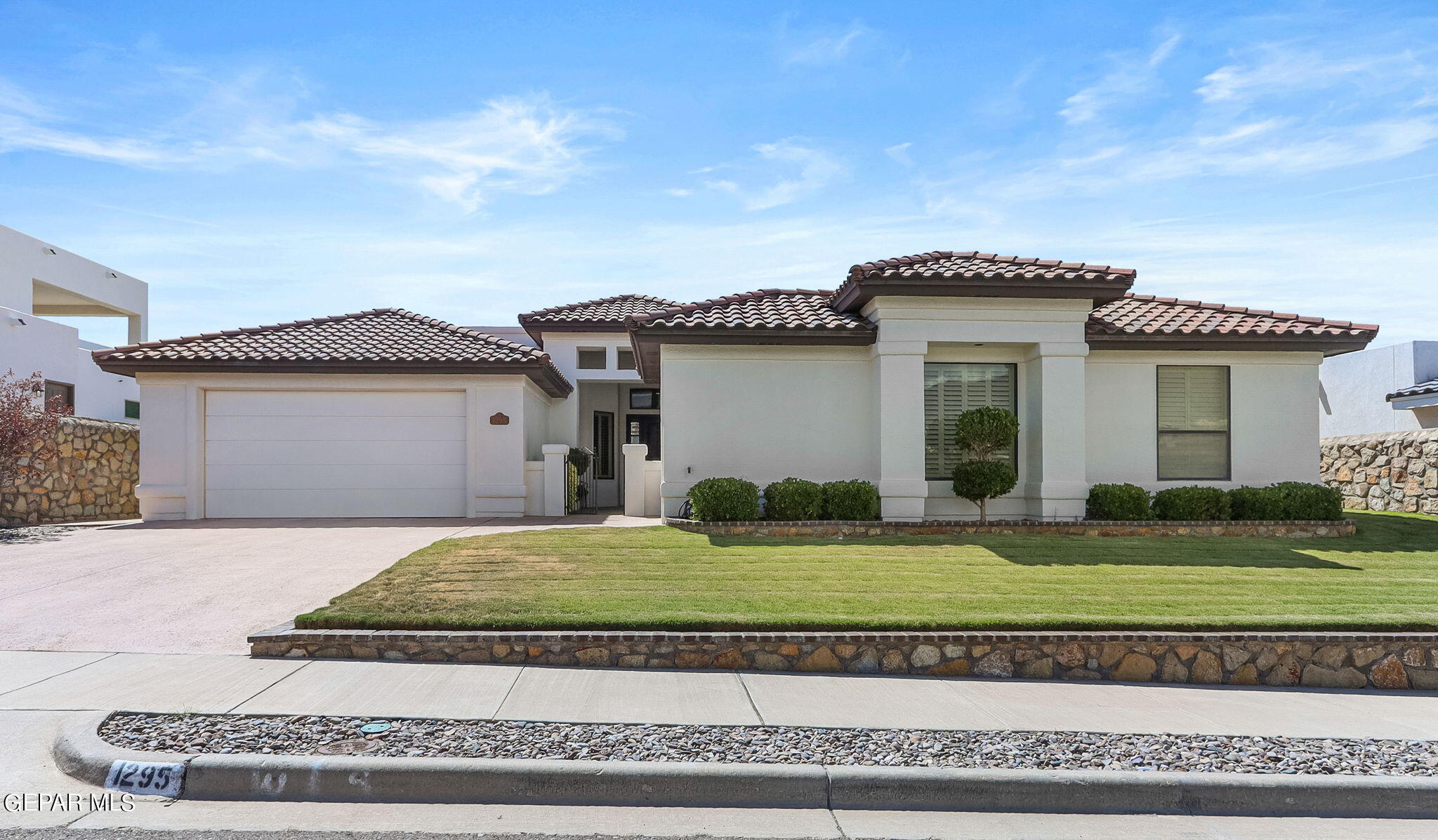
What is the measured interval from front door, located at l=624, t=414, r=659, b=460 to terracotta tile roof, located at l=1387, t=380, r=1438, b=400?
61.6ft

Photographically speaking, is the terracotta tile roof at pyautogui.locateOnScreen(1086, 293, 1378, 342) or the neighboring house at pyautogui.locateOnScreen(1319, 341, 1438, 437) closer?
the terracotta tile roof at pyautogui.locateOnScreen(1086, 293, 1378, 342)

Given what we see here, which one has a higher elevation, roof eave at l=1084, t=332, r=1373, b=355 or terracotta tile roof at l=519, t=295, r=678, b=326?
terracotta tile roof at l=519, t=295, r=678, b=326

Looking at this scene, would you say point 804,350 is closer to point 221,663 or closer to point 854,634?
point 854,634

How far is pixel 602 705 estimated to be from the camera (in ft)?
20.1

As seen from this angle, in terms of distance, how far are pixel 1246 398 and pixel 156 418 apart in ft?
66.6

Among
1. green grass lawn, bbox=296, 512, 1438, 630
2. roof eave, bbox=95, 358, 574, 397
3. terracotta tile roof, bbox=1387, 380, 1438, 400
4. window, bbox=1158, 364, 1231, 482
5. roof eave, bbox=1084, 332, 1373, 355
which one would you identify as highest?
roof eave, bbox=1084, 332, 1373, 355

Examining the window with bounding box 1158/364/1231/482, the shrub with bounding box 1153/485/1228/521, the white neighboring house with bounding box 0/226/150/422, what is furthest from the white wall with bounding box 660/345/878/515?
the white neighboring house with bounding box 0/226/150/422

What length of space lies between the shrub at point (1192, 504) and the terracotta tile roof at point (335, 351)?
38.5 feet

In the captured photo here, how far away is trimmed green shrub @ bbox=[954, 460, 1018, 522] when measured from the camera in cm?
1345

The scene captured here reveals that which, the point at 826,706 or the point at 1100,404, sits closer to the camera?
the point at 826,706

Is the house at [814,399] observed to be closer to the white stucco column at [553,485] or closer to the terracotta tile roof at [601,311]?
the white stucco column at [553,485]

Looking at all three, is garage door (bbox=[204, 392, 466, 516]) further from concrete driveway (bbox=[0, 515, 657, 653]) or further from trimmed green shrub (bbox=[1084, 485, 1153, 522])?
trimmed green shrub (bbox=[1084, 485, 1153, 522])

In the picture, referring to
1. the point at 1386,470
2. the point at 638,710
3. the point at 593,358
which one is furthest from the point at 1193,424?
the point at 593,358

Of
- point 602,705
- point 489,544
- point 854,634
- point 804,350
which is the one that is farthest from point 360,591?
point 804,350
